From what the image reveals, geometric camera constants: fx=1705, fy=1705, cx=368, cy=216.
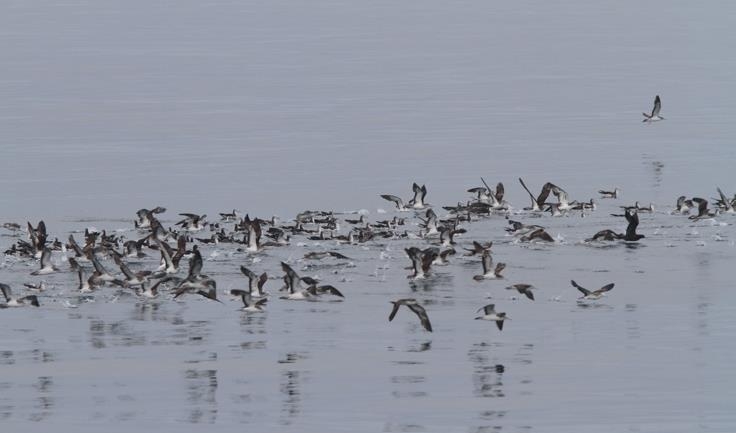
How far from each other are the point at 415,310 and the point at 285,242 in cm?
876

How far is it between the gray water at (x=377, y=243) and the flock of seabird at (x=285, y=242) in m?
0.33

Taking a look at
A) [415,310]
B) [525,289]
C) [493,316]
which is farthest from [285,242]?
[493,316]

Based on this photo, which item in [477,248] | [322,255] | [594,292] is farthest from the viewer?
[322,255]

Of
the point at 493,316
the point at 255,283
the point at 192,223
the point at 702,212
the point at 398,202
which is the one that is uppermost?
the point at 398,202

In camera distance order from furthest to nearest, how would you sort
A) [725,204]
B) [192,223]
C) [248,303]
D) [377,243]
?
[725,204] → [192,223] → [377,243] → [248,303]

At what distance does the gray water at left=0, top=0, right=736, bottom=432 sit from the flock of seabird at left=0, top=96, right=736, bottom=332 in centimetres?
33

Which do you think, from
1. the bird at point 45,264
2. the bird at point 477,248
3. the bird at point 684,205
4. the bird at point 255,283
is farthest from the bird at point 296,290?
the bird at point 684,205

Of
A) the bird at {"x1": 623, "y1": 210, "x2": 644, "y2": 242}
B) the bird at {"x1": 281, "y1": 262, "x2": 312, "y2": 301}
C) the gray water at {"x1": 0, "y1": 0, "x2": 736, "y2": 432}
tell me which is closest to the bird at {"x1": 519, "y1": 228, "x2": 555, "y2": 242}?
the gray water at {"x1": 0, "y1": 0, "x2": 736, "y2": 432}

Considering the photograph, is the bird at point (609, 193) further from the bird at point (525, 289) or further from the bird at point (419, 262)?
the bird at point (525, 289)

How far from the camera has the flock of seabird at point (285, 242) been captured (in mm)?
31250

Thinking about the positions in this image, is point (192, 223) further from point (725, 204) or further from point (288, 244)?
point (725, 204)

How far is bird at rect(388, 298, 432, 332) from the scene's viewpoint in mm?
28453

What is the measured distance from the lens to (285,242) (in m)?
37.0

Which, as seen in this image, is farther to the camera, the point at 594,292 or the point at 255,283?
the point at 255,283
